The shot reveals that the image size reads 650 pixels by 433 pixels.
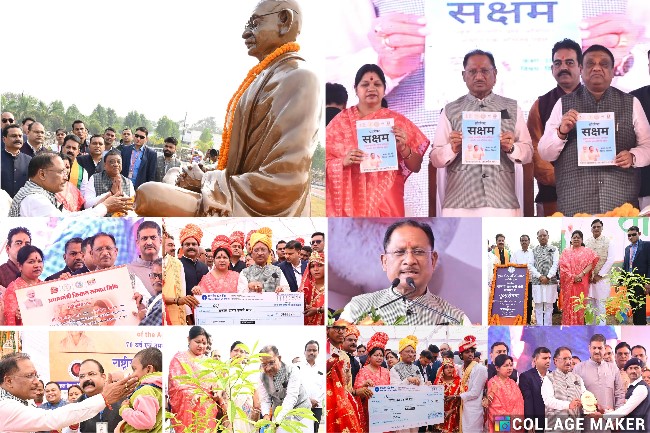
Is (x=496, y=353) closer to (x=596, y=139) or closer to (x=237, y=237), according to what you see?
(x=596, y=139)

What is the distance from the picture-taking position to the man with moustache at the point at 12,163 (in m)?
5.42

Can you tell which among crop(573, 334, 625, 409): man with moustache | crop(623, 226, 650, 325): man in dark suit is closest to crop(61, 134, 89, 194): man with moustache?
crop(573, 334, 625, 409): man with moustache

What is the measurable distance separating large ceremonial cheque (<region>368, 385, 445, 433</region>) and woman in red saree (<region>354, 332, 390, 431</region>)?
54mm

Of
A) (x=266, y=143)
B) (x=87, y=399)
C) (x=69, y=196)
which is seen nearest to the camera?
(x=266, y=143)

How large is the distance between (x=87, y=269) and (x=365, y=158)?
65.6 inches

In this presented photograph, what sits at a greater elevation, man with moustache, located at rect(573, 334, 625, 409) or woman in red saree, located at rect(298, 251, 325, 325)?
woman in red saree, located at rect(298, 251, 325, 325)

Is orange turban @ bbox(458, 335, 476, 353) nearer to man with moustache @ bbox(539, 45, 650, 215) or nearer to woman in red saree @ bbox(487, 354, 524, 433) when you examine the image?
woman in red saree @ bbox(487, 354, 524, 433)

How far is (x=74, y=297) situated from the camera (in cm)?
536

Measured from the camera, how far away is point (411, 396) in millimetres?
5355

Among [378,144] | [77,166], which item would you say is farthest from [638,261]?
[77,166]

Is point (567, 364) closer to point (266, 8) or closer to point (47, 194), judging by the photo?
point (266, 8)

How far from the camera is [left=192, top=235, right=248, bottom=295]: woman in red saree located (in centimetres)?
538

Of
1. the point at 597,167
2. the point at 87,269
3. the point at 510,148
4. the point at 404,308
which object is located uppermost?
the point at 510,148

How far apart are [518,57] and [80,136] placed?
2504 millimetres
